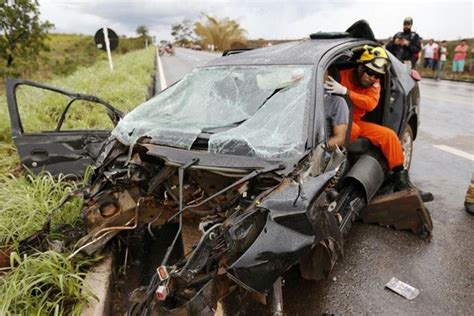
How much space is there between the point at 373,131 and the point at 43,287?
120 inches

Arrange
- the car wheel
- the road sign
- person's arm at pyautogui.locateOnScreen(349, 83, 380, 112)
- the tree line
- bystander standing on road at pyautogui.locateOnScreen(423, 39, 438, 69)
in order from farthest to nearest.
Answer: the tree line, bystander standing on road at pyautogui.locateOnScreen(423, 39, 438, 69), the road sign, the car wheel, person's arm at pyautogui.locateOnScreen(349, 83, 380, 112)

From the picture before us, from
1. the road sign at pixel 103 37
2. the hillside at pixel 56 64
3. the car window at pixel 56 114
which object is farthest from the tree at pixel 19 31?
the car window at pixel 56 114

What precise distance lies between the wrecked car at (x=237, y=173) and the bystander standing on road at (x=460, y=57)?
13764 mm

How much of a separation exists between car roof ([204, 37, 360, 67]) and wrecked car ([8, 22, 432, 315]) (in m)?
0.02

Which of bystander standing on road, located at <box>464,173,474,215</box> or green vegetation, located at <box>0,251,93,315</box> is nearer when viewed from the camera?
green vegetation, located at <box>0,251,93,315</box>

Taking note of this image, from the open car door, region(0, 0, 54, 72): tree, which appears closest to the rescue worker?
the open car door

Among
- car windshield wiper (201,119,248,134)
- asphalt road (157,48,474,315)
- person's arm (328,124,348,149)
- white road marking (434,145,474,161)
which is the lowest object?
asphalt road (157,48,474,315)

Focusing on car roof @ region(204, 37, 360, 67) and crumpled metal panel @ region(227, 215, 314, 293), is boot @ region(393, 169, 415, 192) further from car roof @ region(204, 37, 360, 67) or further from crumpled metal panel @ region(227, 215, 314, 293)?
crumpled metal panel @ region(227, 215, 314, 293)

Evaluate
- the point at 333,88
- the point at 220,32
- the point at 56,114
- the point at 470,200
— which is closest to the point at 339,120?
the point at 333,88

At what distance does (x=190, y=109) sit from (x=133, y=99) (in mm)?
5281

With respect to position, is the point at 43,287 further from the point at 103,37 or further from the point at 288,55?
the point at 103,37

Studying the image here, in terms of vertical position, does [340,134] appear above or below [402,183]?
above

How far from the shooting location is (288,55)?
305 centimetres

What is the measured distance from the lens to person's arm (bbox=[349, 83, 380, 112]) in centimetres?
346
